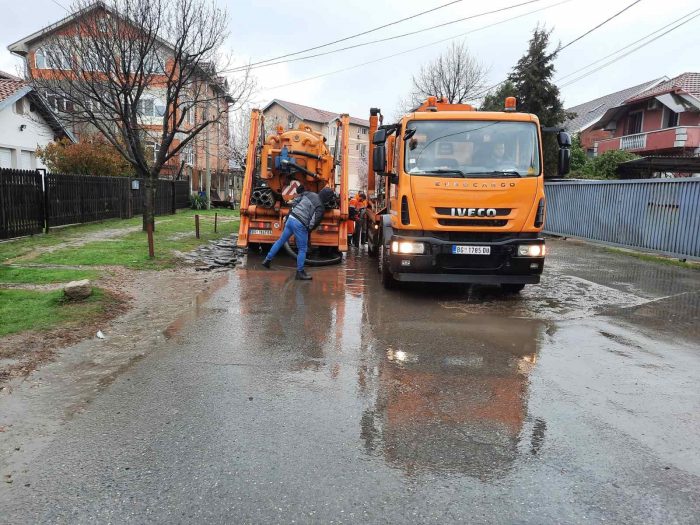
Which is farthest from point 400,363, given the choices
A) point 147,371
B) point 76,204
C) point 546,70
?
point 546,70

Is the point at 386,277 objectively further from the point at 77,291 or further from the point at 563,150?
the point at 77,291

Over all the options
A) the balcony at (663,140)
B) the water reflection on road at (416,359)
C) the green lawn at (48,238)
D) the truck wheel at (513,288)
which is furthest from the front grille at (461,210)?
the balcony at (663,140)

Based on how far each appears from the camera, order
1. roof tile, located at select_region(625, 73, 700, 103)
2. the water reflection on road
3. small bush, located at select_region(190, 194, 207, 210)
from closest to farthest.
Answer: the water reflection on road < roof tile, located at select_region(625, 73, 700, 103) < small bush, located at select_region(190, 194, 207, 210)

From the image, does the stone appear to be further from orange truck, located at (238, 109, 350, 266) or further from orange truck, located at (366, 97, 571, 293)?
orange truck, located at (238, 109, 350, 266)

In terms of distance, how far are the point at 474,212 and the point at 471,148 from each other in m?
1.06

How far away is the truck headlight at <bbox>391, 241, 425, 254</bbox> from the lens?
25.5ft

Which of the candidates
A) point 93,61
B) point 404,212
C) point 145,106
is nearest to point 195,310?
point 404,212

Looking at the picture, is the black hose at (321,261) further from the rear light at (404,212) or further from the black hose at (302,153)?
the rear light at (404,212)

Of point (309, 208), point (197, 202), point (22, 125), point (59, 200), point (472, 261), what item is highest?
point (22, 125)

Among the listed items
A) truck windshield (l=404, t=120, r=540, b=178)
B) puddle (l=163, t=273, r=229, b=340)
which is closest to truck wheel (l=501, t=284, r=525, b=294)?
truck windshield (l=404, t=120, r=540, b=178)

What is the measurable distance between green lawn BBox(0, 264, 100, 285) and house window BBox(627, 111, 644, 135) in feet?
105

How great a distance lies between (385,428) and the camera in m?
3.76

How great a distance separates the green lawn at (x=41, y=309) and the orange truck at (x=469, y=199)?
4165mm

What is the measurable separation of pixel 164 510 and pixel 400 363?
287cm
